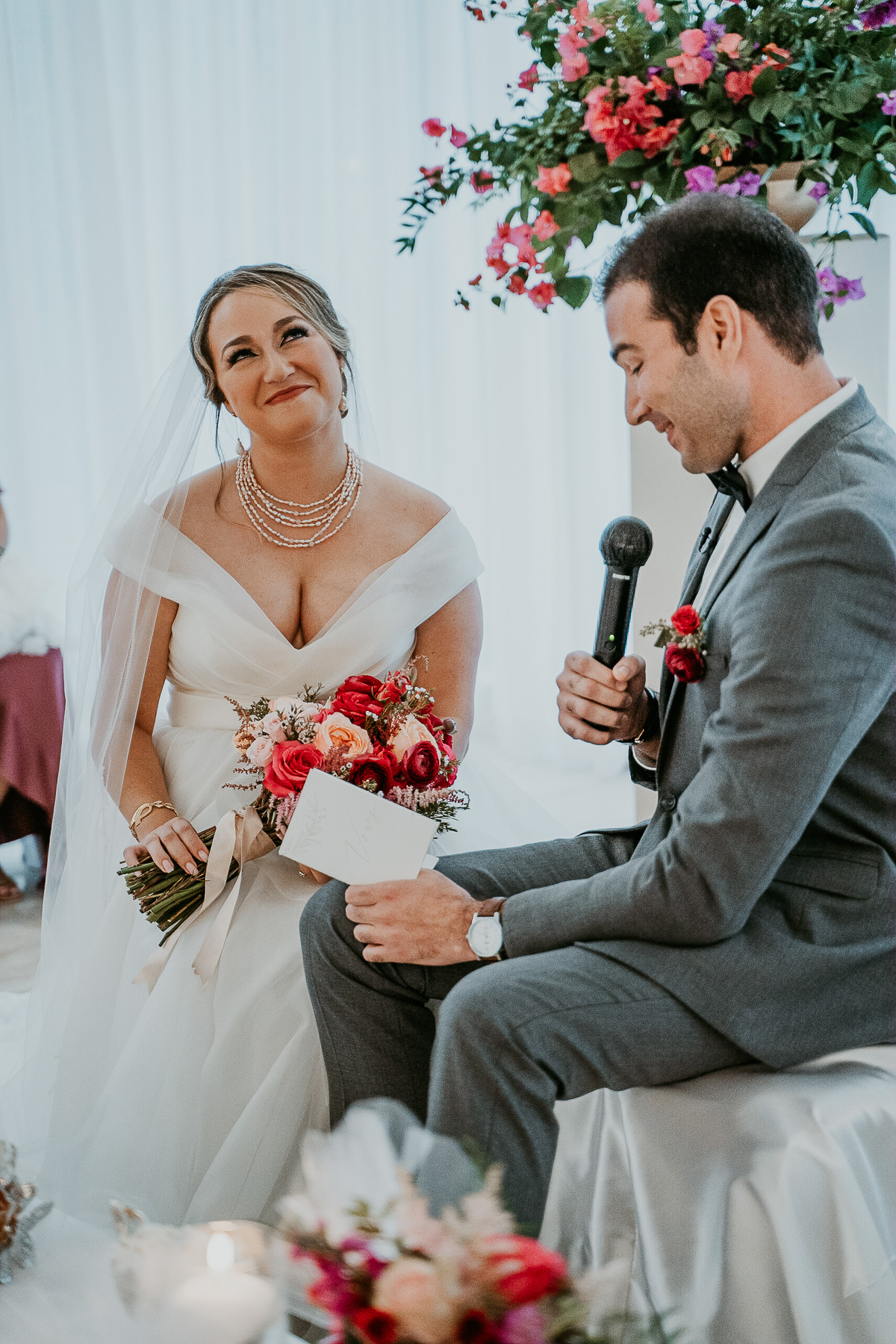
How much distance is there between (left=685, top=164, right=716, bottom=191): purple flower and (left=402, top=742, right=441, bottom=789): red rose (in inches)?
42.7

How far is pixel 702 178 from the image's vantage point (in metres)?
1.98

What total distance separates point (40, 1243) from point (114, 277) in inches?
173

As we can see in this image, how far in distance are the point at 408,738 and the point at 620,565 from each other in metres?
0.45

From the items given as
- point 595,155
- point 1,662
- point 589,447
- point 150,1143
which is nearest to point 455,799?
point 150,1143

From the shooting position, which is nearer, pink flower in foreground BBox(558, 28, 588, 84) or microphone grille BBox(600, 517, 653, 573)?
microphone grille BBox(600, 517, 653, 573)

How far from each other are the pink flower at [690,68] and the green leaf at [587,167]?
0.21m

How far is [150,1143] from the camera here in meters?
1.93

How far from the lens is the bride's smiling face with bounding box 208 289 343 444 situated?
2.24 meters

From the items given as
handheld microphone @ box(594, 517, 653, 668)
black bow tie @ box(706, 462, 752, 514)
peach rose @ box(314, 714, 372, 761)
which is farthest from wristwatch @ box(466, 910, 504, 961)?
black bow tie @ box(706, 462, 752, 514)

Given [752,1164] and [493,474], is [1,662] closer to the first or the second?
[493,474]

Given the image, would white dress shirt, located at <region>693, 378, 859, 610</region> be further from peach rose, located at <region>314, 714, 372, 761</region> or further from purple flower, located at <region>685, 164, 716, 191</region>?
peach rose, located at <region>314, 714, 372, 761</region>

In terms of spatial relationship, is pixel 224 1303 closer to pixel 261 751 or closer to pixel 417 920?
pixel 417 920

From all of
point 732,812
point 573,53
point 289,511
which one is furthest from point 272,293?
point 732,812

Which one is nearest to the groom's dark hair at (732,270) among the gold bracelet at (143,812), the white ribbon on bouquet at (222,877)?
the white ribbon on bouquet at (222,877)
